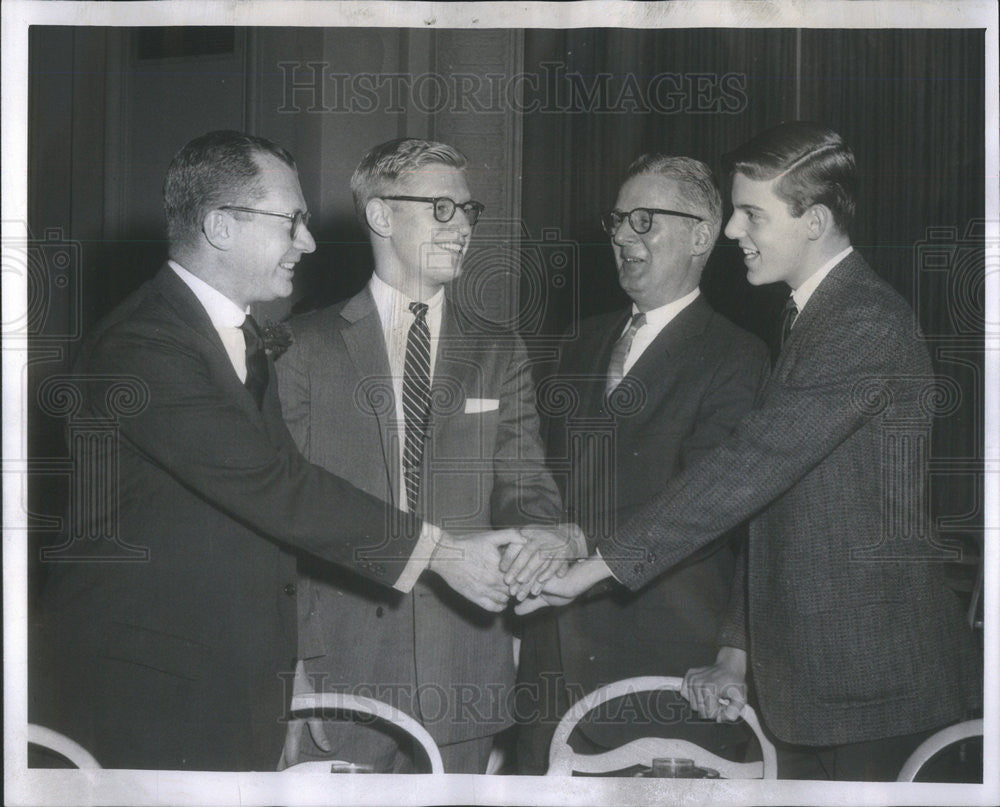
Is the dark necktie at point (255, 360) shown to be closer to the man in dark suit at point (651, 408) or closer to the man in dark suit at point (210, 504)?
the man in dark suit at point (210, 504)

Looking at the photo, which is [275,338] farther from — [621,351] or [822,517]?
[822,517]

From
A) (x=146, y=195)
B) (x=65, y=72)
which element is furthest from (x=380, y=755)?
(x=65, y=72)

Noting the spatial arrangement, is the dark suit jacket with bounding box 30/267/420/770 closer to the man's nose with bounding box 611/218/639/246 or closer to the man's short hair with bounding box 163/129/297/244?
the man's short hair with bounding box 163/129/297/244

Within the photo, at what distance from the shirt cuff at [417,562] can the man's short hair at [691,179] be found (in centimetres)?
86

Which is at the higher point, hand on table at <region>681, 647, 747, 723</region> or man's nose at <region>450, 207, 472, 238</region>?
man's nose at <region>450, 207, 472, 238</region>

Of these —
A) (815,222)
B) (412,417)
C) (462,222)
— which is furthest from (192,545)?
(815,222)

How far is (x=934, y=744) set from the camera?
2195 millimetres

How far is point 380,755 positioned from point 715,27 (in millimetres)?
1696

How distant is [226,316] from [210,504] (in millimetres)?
386

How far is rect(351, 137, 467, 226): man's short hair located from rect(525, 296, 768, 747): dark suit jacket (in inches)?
18.4

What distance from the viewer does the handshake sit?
7.17ft

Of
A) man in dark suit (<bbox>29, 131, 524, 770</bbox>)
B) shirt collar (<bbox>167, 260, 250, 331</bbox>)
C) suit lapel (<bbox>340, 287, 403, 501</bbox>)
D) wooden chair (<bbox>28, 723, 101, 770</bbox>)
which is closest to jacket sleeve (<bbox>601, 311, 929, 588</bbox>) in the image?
man in dark suit (<bbox>29, 131, 524, 770</bbox>)

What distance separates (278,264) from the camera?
2184 mm

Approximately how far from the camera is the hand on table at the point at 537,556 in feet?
7.19
